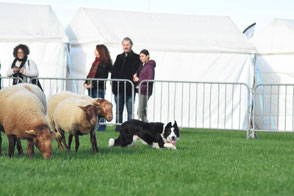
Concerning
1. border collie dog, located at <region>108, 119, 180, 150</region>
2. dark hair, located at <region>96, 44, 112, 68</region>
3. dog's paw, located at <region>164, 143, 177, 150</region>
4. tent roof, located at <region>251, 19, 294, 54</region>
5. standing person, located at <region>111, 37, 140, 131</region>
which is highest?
tent roof, located at <region>251, 19, 294, 54</region>

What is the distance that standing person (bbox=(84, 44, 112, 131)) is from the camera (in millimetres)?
15359

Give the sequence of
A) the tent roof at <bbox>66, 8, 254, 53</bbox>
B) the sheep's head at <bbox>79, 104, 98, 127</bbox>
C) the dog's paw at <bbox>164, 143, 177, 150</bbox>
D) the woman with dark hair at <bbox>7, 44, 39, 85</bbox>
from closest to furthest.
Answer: the sheep's head at <bbox>79, 104, 98, 127</bbox>, the dog's paw at <bbox>164, 143, 177, 150</bbox>, the woman with dark hair at <bbox>7, 44, 39, 85</bbox>, the tent roof at <bbox>66, 8, 254, 53</bbox>

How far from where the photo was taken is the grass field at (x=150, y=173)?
17.6 feet

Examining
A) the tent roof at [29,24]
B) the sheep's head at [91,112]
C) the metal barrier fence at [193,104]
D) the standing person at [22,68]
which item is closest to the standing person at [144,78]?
the standing person at [22,68]

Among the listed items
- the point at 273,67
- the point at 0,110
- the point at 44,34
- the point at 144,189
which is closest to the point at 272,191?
the point at 144,189

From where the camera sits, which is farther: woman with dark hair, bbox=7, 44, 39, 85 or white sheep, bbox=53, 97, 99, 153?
woman with dark hair, bbox=7, 44, 39, 85

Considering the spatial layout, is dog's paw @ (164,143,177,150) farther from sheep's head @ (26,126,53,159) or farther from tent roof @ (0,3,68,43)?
tent roof @ (0,3,68,43)

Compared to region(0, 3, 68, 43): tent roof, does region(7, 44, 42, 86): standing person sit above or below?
below

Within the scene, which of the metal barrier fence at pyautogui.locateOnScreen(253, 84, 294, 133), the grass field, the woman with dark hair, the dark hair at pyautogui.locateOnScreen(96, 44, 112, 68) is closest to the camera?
the grass field

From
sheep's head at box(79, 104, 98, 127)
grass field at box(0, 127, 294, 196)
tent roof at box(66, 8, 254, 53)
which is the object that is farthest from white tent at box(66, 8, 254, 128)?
sheep's head at box(79, 104, 98, 127)

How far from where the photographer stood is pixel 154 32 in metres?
20.5

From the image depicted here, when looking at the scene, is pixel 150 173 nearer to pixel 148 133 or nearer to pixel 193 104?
pixel 148 133

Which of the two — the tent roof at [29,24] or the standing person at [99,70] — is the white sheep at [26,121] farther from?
the tent roof at [29,24]

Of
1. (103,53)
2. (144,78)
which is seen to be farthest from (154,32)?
(144,78)
